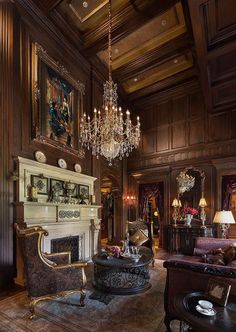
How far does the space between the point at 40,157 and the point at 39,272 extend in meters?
2.66

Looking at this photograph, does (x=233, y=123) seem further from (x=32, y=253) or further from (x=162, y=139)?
(x=32, y=253)

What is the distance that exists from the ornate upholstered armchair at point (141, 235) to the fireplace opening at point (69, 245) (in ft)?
4.66

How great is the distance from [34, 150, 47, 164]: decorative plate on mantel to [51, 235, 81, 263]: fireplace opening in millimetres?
1817

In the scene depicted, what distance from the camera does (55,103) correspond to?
5.67m

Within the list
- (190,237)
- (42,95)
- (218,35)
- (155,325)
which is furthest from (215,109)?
(155,325)

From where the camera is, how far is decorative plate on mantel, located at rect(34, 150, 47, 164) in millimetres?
4891

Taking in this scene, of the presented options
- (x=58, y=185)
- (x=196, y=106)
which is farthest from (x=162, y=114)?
(x=58, y=185)

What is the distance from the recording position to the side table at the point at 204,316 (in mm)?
1653

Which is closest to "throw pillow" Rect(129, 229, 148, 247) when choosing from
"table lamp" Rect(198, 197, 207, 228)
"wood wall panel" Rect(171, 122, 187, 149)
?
"table lamp" Rect(198, 197, 207, 228)

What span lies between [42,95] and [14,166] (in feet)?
6.22

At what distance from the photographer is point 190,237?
7.12 meters

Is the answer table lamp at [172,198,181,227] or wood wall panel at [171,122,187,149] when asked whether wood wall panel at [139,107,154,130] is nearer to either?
wood wall panel at [171,122,187,149]

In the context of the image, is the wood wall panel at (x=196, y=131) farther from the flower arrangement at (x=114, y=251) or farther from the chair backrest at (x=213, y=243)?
the flower arrangement at (x=114, y=251)

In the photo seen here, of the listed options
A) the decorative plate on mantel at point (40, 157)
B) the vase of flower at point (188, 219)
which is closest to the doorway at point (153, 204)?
the vase of flower at point (188, 219)
